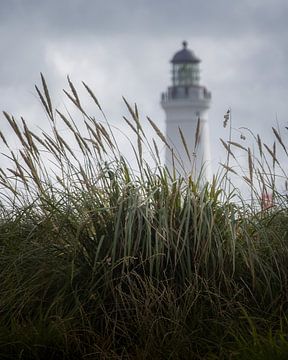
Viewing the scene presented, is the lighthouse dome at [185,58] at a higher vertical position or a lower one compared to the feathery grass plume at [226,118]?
higher

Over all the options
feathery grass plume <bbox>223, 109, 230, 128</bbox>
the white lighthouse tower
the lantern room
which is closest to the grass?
feathery grass plume <bbox>223, 109, 230, 128</bbox>

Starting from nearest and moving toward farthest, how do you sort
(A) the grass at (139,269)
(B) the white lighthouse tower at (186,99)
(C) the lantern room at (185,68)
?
(A) the grass at (139,269) < (B) the white lighthouse tower at (186,99) < (C) the lantern room at (185,68)

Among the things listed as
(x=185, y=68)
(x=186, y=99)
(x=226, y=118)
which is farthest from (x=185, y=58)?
(x=226, y=118)

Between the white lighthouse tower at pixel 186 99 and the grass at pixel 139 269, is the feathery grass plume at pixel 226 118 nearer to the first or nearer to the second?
the grass at pixel 139 269

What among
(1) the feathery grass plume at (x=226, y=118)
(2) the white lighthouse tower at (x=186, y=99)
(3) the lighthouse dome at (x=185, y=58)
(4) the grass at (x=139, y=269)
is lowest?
(4) the grass at (x=139, y=269)

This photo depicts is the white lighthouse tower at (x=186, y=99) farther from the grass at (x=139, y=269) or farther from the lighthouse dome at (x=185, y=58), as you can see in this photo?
the grass at (x=139, y=269)

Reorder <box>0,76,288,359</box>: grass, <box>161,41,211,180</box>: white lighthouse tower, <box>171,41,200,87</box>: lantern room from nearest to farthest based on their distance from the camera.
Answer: <box>0,76,288,359</box>: grass
<box>161,41,211,180</box>: white lighthouse tower
<box>171,41,200,87</box>: lantern room

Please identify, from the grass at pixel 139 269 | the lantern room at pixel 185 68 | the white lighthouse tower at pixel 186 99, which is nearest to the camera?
the grass at pixel 139 269

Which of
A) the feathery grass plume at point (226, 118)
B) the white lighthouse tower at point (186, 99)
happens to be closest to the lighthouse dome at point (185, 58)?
the white lighthouse tower at point (186, 99)

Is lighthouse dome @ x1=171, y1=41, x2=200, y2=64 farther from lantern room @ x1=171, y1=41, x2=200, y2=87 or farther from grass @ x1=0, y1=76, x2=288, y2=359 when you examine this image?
grass @ x1=0, y1=76, x2=288, y2=359

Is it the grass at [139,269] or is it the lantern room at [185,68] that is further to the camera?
the lantern room at [185,68]

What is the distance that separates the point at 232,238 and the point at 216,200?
0.52 m

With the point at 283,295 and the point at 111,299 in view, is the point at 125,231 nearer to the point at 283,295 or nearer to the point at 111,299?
the point at 111,299

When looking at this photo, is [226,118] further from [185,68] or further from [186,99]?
[185,68]
